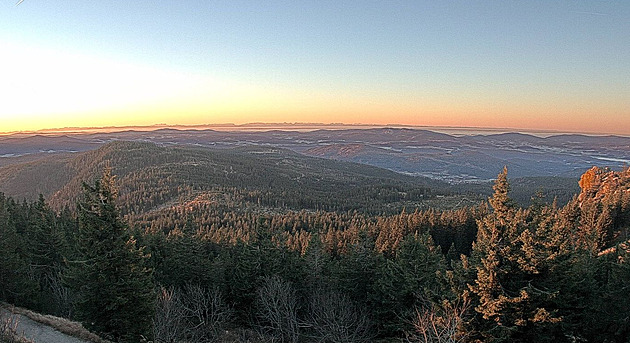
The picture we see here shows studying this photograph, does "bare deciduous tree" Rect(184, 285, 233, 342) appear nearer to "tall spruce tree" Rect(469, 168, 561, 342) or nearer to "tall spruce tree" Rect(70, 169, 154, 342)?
"tall spruce tree" Rect(70, 169, 154, 342)

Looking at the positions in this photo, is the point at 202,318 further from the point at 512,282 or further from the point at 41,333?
the point at 512,282

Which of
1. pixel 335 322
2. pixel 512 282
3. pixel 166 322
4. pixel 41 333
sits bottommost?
pixel 41 333

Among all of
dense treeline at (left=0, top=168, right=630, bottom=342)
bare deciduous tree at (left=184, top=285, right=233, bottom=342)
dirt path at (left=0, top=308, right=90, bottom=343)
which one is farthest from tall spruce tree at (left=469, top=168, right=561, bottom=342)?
dirt path at (left=0, top=308, right=90, bottom=343)

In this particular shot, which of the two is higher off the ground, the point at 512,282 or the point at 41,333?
the point at 512,282

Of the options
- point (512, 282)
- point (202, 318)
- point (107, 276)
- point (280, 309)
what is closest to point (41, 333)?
point (107, 276)

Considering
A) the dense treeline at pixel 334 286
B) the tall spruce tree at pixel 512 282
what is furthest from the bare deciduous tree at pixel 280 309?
the tall spruce tree at pixel 512 282

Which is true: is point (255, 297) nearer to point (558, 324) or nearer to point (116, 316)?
point (116, 316)

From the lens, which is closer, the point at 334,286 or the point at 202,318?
the point at 202,318
